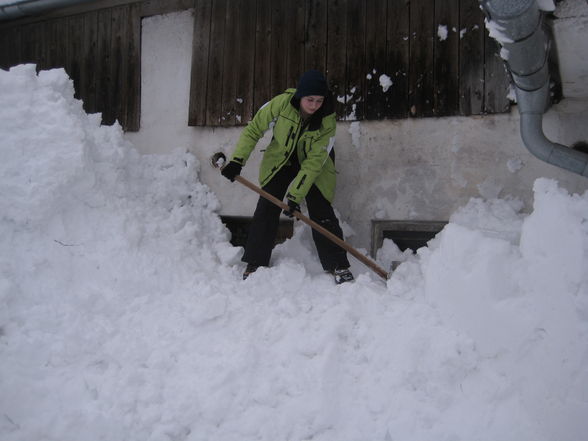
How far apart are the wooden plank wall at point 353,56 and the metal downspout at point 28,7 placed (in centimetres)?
165

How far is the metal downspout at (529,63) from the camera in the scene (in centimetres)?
251

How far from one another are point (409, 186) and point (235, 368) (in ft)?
7.78

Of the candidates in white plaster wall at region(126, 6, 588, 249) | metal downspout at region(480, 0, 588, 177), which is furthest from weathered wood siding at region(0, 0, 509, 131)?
metal downspout at region(480, 0, 588, 177)

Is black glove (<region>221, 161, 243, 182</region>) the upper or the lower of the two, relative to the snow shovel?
upper

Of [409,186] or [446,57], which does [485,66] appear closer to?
[446,57]

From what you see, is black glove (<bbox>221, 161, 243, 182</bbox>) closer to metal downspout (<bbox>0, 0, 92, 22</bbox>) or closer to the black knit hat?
the black knit hat

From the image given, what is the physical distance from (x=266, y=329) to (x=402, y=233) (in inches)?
74.1

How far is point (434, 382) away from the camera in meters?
2.47

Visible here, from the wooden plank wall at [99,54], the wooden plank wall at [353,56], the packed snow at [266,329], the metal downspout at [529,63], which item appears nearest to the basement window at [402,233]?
the packed snow at [266,329]

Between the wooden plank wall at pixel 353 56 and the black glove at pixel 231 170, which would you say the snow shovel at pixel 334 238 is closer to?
the black glove at pixel 231 170

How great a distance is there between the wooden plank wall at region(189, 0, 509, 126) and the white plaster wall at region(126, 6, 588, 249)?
0.15 metres

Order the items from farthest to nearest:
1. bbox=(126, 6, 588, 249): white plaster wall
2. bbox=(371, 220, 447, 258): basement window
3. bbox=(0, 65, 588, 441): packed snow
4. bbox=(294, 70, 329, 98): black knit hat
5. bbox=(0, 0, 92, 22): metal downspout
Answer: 1. bbox=(0, 0, 92, 22): metal downspout
2. bbox=(371, 220, 447, 258): basement window
3. bbox=(126, 6, 588, 249): white plaster wall
4. bbox=(294, 70, 329, 98): black knit hat
5. bbox=(0, 65, 588, 441): packed snow

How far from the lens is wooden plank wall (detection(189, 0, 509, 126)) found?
3.96m

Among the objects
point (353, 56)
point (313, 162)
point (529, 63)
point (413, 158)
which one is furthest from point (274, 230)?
point (529, 63)
